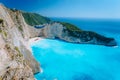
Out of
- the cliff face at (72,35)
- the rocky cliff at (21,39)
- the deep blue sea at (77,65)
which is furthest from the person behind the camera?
the cliff face at (72,35)

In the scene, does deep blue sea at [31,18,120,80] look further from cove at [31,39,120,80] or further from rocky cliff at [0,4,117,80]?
rocky cliff at [0,4,117,80]

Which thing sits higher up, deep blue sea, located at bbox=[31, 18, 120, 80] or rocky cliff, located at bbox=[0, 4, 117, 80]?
rocky cliff, located at bbox=[0, 4, 117, 80]

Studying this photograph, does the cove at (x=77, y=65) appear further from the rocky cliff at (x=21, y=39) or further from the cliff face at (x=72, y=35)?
the cliff face at (x=72, y=35)

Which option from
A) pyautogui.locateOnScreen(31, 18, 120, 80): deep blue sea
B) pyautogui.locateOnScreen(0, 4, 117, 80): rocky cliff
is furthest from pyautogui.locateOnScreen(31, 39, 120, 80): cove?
pyautogui.locateOnScreen(0, 4, 117, 80): rocky cliff

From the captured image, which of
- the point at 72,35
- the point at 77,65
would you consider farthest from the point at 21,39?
the point at 72,35

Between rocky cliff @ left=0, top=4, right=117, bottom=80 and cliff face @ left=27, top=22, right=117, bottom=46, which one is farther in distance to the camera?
cliff face @ left=27, top=22, right=117, bottom=46

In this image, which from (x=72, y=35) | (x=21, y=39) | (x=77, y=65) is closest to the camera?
(x=21, y=39)

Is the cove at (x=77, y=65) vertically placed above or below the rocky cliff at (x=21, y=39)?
below

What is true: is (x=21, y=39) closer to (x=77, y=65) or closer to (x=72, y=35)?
(x=77, y=65)

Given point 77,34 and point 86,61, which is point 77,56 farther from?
point 77,34

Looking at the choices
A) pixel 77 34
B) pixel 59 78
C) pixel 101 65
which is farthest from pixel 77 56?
pixel 77 34

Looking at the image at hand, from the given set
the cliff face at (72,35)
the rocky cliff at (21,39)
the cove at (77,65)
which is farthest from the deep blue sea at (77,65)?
the cliff face at (72,35)

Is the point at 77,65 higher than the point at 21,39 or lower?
lower
